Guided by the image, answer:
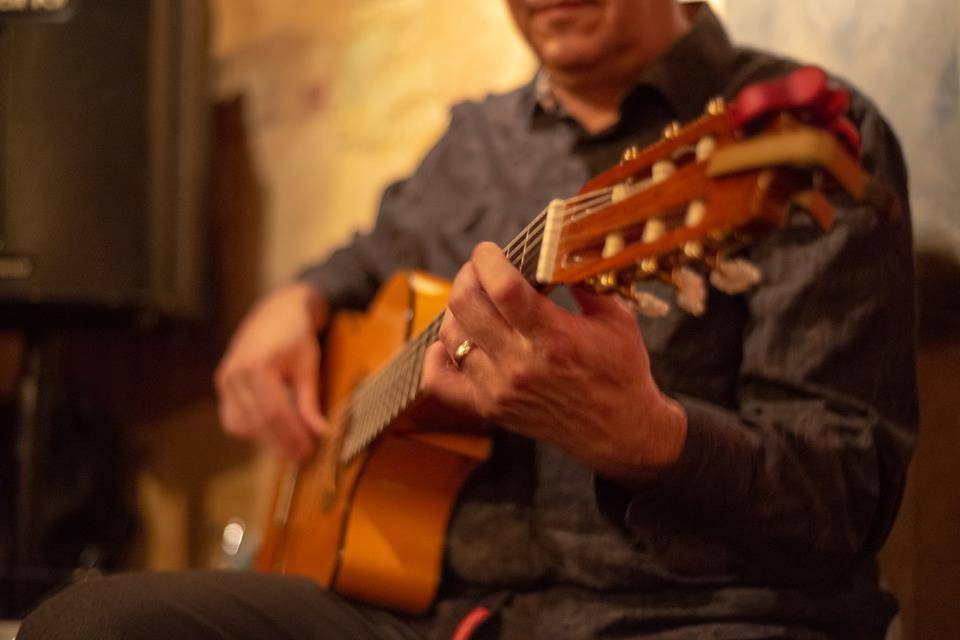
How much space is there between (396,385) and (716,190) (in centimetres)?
43

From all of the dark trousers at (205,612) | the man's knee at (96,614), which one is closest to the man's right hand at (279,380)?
the dark trousers at (205,612)

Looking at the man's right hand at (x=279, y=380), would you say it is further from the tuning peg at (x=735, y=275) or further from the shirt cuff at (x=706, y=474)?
the tuning peg at (x=735, y=275)

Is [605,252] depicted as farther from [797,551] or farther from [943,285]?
[943,285]

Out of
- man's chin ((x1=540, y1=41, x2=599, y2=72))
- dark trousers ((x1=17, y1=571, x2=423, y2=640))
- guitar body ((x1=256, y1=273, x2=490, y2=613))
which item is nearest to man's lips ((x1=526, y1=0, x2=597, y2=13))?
man's chin ((x1=540, y1=41, x2=599, y2=72))

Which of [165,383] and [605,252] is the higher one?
[605,252]

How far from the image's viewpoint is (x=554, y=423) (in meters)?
0.65

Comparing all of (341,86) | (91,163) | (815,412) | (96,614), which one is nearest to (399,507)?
(96,614)

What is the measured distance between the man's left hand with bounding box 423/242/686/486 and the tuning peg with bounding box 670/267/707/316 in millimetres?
42

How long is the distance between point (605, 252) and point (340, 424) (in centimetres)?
59

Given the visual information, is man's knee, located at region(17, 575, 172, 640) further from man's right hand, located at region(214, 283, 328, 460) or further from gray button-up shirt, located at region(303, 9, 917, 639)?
man's right hand, located at region(214, 283, 328, 460)

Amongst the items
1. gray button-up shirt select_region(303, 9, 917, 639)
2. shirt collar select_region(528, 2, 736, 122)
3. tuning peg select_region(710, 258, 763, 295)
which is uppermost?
shirt collar select_region(528, 2, 736, 122)

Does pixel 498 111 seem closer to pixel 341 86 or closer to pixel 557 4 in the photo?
pixel 557 4

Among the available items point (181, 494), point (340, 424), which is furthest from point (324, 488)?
point (181, 494)

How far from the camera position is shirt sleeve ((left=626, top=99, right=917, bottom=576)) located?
2.27ft
